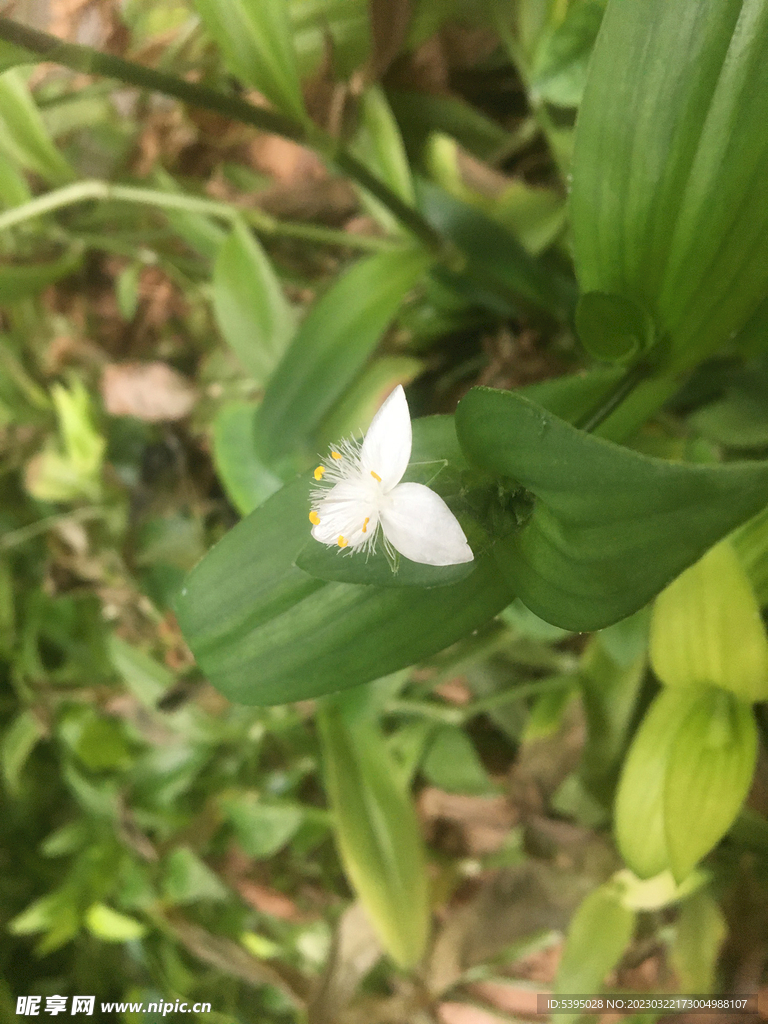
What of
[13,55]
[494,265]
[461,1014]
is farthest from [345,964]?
[13,55]

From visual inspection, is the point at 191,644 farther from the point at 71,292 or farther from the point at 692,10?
the point at 71,292

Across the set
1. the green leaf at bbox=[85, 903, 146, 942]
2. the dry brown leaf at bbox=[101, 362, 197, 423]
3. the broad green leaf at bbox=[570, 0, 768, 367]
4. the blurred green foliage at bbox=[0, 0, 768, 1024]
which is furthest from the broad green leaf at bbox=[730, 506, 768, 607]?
the green leaf at bbox=[85, 903, 146, 942]

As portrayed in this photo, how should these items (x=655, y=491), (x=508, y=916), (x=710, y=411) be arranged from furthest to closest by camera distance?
(x=508, y=916), (x=710, y=411), (x=655, y=491)

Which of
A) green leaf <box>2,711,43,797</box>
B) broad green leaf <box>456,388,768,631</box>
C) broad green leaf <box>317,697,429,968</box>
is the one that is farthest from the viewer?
green leaf <box>2,711,43,797</box>

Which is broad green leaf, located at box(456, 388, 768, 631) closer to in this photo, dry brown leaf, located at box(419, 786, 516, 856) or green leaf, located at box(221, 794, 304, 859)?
dry brown leaf, located at box(419, 786, 516, 856)

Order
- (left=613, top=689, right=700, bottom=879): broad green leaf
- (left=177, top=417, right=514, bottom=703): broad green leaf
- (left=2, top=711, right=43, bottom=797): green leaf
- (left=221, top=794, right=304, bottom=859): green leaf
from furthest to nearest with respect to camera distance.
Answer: (left=2, top=711, right=43, bottom=797): green leaf < (left=221, top=794, right=304, bottom=859): green leaf < (left=613, top=689, right=700, bottom=879): broad green leaf < (left=177, top=417, right=514, bottom=703): broad green leaf


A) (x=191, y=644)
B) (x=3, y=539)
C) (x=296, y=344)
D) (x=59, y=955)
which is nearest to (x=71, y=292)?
(x=3, y=539)
